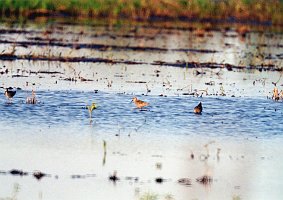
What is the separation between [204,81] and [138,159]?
833 cm

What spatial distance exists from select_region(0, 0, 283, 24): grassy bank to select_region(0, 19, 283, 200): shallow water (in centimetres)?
1173

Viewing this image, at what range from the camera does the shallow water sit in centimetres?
996

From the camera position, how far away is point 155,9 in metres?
37.8

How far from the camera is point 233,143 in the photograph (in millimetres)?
12836

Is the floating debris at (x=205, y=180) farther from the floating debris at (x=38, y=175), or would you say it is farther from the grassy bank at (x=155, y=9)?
the grassy bank at (x=155, y=9)

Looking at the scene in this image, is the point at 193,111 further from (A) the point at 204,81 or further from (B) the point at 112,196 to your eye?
(B) the point at 112,196

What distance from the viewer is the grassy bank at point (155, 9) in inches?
1469

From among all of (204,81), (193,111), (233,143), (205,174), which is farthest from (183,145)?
(204,81)

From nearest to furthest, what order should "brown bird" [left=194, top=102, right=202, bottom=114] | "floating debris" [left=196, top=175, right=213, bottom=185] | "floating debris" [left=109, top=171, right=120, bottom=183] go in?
"floating debris" [left=109, top=171, right=120, bottom=183] → "floating debris" [left=196, top=175, right=213, bottom=185] → "brown bird" [left=194, top=102, right=202, bottom=114]

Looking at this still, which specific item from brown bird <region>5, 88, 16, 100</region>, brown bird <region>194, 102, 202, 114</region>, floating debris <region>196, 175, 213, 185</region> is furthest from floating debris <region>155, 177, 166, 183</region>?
brown bird <region>5, 88, 16, 100</region>

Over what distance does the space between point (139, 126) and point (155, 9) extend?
79.9 ft

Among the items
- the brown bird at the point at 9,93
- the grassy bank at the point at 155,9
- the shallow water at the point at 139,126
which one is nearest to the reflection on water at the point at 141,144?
the shallow water at the point at 139,126

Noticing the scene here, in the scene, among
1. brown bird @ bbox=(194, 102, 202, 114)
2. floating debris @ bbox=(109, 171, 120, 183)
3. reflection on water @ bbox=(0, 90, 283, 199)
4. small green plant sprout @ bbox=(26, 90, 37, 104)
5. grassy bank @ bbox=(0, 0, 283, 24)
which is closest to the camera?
reflection on water @ bbox=(0, 90, 283, 199)

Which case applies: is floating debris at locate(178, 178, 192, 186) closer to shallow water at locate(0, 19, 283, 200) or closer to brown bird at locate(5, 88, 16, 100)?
shallow water at locate(0, 19, 283, 200)
